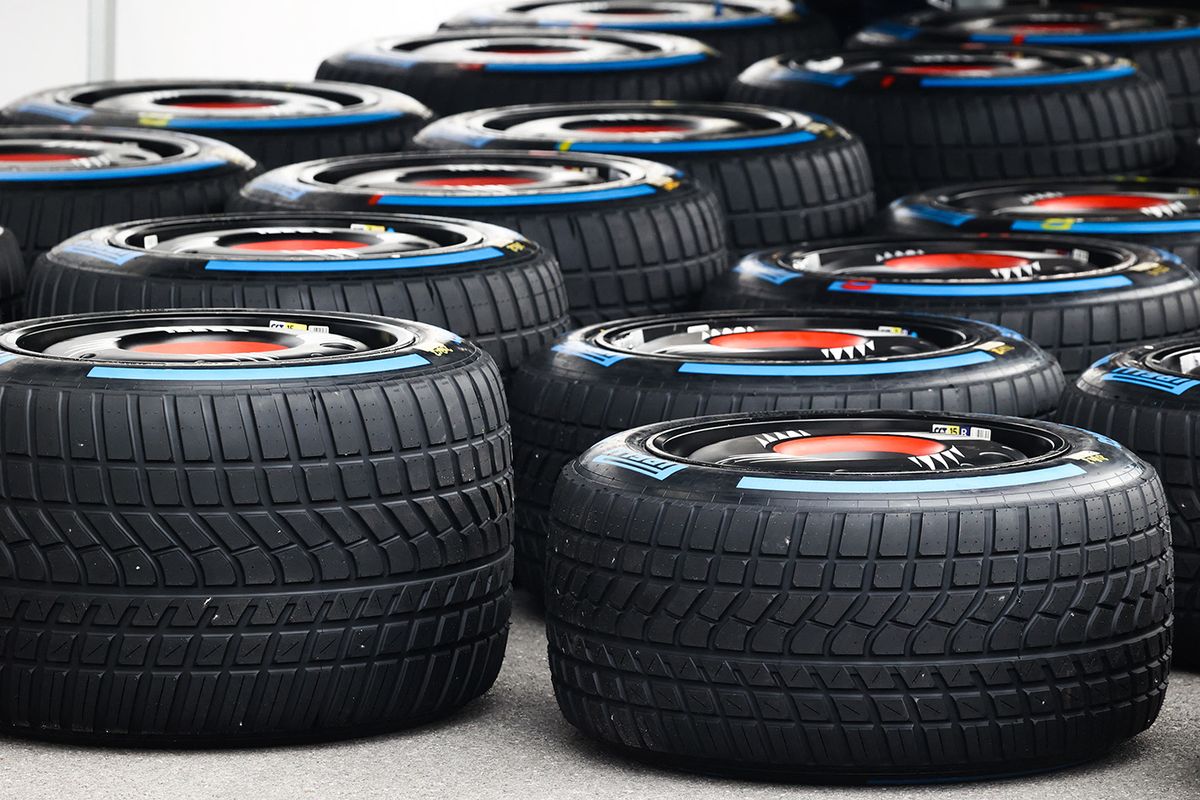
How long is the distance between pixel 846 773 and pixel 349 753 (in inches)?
34.0

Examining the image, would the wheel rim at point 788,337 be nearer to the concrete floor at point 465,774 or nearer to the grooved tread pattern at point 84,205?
the concrete floor at point 465,774

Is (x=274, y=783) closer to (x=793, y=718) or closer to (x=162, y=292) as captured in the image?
(x=793, y=718)

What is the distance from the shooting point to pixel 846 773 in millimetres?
3859

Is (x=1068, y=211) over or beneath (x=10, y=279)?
over

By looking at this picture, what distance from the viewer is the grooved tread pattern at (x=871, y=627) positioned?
376 cm

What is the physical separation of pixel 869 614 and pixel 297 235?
2331 millimetres

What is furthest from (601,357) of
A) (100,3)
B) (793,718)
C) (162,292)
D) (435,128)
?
(100,3)

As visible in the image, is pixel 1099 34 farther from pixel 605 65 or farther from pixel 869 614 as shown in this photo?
pixel 869 614

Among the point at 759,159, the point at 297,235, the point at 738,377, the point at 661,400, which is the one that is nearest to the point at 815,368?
the point at 738,377

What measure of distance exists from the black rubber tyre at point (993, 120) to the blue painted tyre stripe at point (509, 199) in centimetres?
196

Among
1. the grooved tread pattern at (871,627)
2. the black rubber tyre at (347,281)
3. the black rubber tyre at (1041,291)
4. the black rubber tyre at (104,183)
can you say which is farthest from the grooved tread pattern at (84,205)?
the grooved tread pattern at (871,627)

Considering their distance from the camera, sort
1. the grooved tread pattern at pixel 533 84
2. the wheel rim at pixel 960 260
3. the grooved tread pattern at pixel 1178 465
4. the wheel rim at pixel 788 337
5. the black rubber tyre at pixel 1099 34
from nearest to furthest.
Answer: the grooved tread pattern at pixel 1178 465 < the wheel rim at pixel 788 337 < the wheel rim at pixel 960 260 < the grooved tread pattern at pixel 533 84 < the black rubber tyre at pixel 1099 34

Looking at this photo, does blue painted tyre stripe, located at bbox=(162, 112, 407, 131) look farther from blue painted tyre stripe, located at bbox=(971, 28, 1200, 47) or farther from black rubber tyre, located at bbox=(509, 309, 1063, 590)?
blue painted tyre stripe, located at bbox=(971, 28, 1200, 47)

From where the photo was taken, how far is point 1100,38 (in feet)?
29.7
